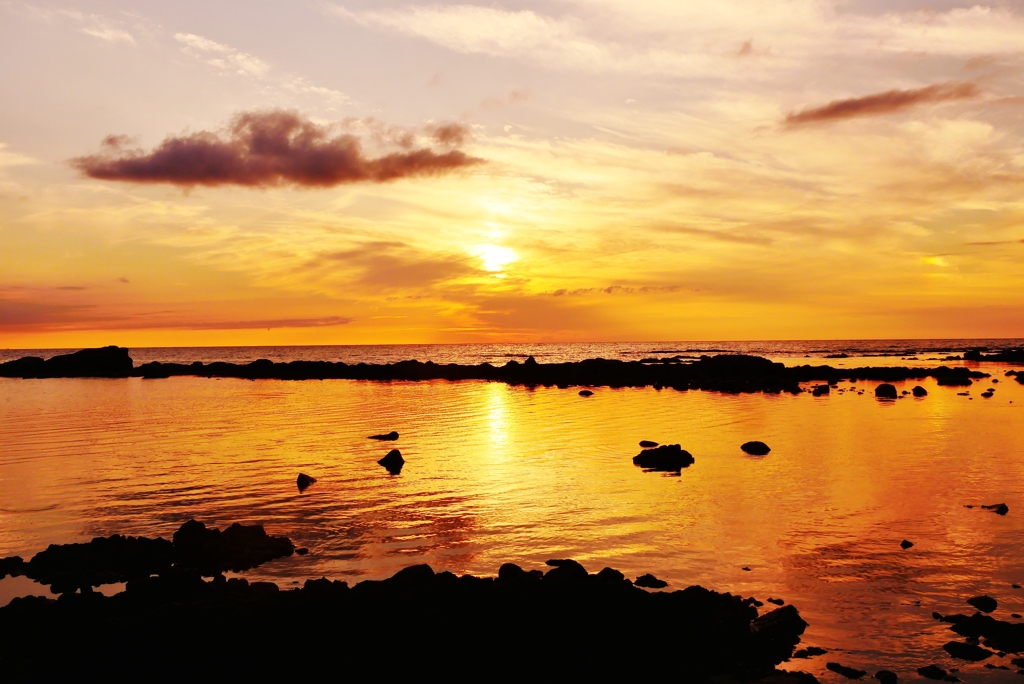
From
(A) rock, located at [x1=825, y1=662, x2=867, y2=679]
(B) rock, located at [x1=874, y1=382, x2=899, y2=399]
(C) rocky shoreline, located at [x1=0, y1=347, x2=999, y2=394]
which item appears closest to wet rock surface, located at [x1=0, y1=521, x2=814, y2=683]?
(A) rock, located at [x1=825, y1=662, x2=867, y2=679]

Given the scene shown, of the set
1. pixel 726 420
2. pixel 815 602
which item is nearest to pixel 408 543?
pixel 815 602

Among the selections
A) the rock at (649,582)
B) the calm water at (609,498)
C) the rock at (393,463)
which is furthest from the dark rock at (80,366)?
the rock at (649,582)

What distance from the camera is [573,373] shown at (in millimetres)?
84125

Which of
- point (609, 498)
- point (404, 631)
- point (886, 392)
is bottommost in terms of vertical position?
point (609, 498)

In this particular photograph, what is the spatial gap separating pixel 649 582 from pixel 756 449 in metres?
17.1

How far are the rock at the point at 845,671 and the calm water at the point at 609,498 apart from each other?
0.17 m

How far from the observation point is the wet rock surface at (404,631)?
1006 centimetres

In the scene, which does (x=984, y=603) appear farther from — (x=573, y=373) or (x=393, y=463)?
(x=573, y=373)

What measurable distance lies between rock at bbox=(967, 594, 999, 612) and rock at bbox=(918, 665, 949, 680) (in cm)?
300

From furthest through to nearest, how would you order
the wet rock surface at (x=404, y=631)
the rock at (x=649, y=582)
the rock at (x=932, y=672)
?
the rock at (x=649, y=582) < the rock at (x=932, y=672) < the wet rock surface at (x=404, y=631)

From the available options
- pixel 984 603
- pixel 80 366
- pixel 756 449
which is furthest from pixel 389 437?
pixel 80 366

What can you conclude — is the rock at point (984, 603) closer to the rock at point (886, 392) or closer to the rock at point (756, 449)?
the rock at point (756, 449)

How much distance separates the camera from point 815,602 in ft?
42.5

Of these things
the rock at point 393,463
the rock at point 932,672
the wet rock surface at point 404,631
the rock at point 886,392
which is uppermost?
the rock at point 886,392
